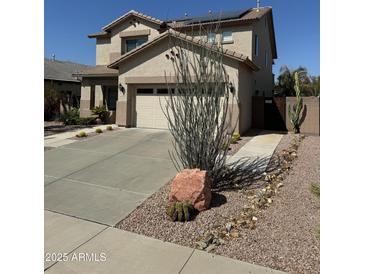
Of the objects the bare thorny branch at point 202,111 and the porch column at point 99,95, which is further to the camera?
the porch column at point 99,95

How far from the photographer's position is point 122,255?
4.02 metres

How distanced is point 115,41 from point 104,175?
15.0 metres

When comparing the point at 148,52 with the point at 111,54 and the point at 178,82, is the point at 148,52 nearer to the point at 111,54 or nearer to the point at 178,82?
the point at 111,54

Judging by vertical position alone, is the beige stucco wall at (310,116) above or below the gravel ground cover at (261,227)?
above

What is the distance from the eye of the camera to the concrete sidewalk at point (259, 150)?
905cm

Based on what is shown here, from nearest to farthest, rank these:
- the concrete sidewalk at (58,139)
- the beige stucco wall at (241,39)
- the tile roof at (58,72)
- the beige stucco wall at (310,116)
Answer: the concrete sidewalk at (58,139) < the beige stucco wall at (310,116) < the beige stucco wall at (241,39) < the tile roof at (58,72)

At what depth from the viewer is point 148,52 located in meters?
15.0

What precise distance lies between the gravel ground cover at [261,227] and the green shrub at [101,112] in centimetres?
1280

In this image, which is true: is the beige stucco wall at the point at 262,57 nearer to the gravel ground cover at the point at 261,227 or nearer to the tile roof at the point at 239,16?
the tile roof at the point at 239,16

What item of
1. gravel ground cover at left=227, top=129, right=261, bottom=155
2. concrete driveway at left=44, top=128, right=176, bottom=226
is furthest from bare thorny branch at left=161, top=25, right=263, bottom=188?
gravel ground cover at left=227, top=129, right=261, bottom=155

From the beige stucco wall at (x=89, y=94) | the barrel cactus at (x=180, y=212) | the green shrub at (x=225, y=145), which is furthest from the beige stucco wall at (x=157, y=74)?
the barrel cactus at (x=180, y=212)

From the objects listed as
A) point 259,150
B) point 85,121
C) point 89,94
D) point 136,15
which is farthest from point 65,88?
point 259,150

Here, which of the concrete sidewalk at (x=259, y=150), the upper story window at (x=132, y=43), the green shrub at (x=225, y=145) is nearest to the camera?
the green shrub at (x=225, y=145)
